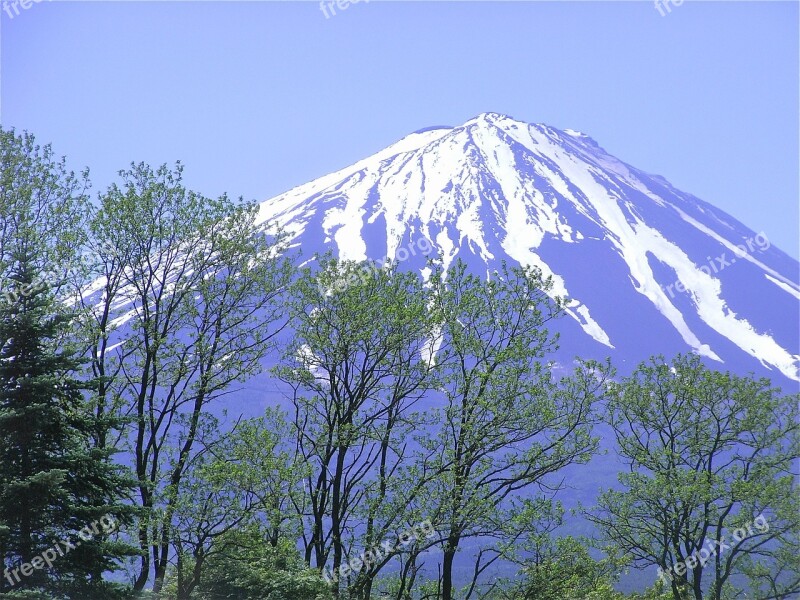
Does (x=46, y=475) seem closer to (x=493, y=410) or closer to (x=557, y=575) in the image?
(x=493, y=410)

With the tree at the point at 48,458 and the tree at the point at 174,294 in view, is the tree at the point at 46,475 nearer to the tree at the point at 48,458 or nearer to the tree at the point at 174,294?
the tree at the point at 48,458

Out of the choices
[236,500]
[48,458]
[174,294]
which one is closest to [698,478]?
[236,500]

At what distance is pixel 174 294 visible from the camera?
1003 inches

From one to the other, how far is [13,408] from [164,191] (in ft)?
29.4

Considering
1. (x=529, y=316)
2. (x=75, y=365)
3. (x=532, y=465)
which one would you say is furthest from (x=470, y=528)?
(x=75, y=365)

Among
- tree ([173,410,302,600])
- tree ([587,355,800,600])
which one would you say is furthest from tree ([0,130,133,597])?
tree ([587,355,800,600])

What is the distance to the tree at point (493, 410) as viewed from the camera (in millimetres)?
23250

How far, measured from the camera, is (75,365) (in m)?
20.2

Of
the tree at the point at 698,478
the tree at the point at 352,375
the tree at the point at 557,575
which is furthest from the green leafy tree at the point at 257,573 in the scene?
the tree at the point at 698,478

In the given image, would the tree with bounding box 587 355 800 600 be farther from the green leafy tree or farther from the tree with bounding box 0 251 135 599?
the tree with bounding box 0 251 135 599

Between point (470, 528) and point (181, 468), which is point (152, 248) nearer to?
point (181, 468)

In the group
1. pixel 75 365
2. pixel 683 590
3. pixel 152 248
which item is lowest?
pixel 683 590

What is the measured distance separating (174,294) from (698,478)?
673 inches

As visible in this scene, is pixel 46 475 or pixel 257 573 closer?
pixel 46 475
